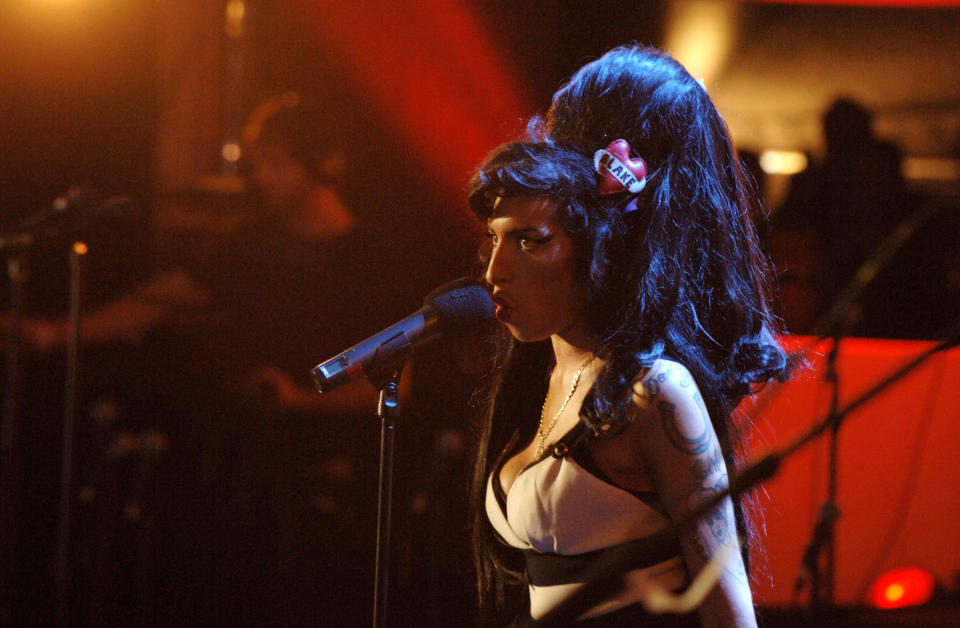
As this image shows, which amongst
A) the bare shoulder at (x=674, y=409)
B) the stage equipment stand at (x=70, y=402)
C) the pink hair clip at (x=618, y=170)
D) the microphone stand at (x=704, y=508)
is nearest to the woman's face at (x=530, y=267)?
the pink hair clip at (x=618, y=170)

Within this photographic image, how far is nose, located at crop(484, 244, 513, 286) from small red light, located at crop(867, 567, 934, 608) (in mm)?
2447

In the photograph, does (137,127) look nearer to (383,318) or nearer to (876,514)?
(383,318)

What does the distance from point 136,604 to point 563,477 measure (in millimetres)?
2809

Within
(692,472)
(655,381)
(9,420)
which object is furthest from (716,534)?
(9,420)

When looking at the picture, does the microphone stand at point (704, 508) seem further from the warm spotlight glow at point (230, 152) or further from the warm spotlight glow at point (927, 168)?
the warm spotlight glow at point (230, 152)

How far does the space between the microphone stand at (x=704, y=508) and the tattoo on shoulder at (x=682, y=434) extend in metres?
0.55

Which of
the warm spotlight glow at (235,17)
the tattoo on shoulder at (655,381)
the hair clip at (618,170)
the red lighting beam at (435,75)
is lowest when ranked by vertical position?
the tattoo on shoulder at (655,381)

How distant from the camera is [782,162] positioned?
353 cm

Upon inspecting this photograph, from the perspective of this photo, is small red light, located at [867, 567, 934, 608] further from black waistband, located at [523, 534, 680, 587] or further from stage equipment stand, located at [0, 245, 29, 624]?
stage equipment stand, located at [0, 245, 29, 624]

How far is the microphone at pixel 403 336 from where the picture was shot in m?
1.56

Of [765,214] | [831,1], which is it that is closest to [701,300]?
[765,214]

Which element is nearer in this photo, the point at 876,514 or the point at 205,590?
the point at 876,514

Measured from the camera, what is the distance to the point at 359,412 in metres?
3.71

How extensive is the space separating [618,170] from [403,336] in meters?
0.50
